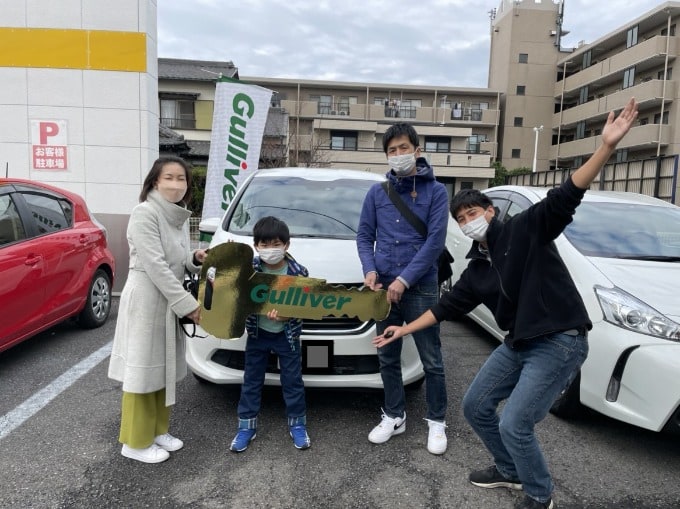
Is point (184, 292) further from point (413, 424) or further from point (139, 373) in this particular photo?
point (413, 424)

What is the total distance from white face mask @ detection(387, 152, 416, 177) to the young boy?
67 cm

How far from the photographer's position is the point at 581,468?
8.60 feet

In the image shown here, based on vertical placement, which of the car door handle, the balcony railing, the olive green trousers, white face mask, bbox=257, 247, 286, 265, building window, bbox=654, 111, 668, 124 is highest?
building window, bbox=654, 111, 668, 124

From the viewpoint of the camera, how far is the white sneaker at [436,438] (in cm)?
272

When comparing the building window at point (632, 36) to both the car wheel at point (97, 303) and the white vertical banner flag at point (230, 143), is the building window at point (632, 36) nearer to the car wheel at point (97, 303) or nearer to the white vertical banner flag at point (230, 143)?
the white vertical banner flag at point (230, 143)

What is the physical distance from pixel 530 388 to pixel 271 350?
52.9 inches

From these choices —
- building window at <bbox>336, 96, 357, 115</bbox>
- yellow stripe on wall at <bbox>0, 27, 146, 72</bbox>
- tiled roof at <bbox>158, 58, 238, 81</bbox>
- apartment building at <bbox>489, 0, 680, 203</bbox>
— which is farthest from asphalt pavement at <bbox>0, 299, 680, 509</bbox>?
building window at <bbox>336, 96, 357, 115</bbox>

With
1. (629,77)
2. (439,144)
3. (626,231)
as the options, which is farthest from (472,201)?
(439,144)

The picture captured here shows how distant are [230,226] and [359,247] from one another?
1274mm

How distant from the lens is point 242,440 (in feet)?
8.83

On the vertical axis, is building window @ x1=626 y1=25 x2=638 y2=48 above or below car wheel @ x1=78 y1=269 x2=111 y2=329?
above

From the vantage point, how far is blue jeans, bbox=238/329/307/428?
8.71 feet

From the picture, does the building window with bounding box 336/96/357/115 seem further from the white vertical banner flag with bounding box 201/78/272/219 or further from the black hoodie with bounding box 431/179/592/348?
the black hoodie with bounding box 431/179/592/348

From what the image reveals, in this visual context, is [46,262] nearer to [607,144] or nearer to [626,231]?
[607,144]
